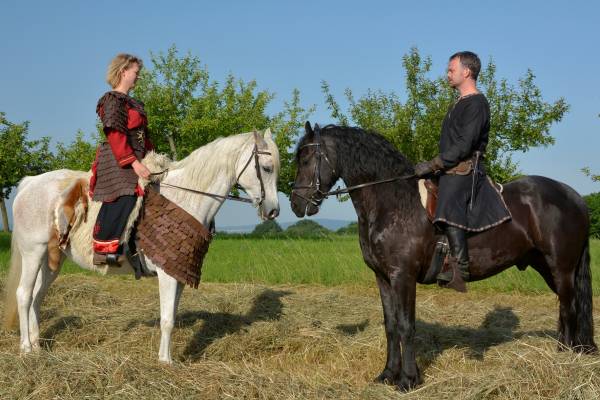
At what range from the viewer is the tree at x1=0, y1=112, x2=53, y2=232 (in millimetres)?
26625

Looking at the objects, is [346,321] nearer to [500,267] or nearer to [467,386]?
[500,267]

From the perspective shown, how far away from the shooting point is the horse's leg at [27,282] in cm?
589

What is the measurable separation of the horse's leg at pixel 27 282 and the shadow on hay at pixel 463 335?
3.24 m

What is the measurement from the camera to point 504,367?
4508 millimetres

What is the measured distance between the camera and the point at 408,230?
491cm

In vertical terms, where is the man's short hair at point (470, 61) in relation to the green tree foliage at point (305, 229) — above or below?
above

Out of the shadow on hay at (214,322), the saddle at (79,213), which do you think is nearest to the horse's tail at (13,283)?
the saddle at (79,213)

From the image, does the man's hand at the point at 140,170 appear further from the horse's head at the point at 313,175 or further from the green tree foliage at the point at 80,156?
the green tree foliage at the point at 80,156

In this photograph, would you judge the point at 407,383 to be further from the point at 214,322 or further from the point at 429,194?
the point at 214,322

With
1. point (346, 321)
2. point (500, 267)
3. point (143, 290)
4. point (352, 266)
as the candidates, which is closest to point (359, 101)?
point (352, 266)

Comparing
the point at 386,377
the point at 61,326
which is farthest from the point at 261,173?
the point at 61,326

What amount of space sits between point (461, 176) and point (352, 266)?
805 cm

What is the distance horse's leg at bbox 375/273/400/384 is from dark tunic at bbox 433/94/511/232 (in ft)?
2.52

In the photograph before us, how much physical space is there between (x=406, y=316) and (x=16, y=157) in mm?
27091
